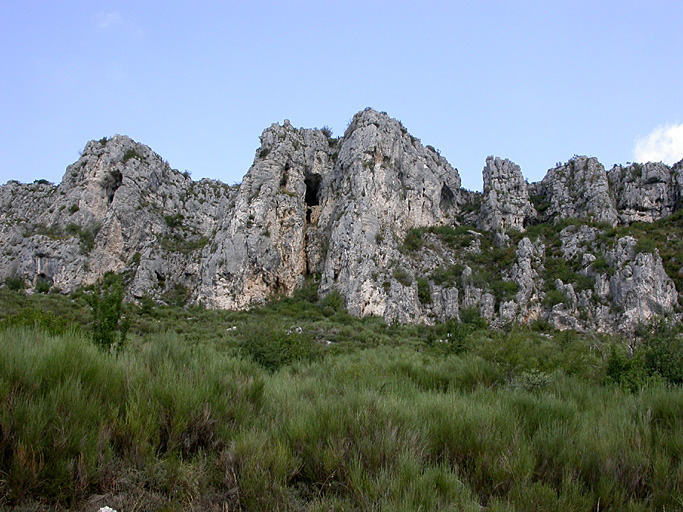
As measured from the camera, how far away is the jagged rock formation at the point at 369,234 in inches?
1262

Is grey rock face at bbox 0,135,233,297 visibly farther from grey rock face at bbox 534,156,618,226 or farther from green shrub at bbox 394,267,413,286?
grey rock face at bbox 534,156,618,226

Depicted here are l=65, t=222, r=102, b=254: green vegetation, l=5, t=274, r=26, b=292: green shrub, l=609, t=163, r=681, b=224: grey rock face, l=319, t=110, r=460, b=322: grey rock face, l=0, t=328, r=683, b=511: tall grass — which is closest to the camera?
l=0, t=328, r=683, b=511: tall grass

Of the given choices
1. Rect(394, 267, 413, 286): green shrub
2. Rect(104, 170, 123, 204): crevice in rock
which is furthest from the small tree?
Rect(104, 170, 123, 204): crevice in rock

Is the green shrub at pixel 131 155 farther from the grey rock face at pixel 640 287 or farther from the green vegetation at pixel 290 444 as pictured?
the grey rock face at pixel 640 287

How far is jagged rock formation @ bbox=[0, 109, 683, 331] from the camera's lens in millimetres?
32062

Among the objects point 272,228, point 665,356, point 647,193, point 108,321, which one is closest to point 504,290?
point 272,228

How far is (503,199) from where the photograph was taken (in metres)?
42.9

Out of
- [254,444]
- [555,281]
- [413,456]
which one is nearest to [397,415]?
[413,456]

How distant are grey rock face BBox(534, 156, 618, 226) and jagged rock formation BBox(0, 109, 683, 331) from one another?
0.52 feet

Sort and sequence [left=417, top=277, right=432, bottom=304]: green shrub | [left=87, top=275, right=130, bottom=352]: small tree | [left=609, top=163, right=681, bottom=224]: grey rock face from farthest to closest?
[left=609, top=163, right=681, bottom=224]: grey rock face
[left=417, top=277, right=432, bottom=304]: green shrub
[left=87, top=275, right=130, bottom=352]: small tree

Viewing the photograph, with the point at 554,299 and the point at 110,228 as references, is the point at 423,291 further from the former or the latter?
the point at 110,228

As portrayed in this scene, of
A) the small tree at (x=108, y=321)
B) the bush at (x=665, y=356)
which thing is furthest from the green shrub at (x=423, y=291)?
the small tree at (x=108, y=321)

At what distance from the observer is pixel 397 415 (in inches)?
199

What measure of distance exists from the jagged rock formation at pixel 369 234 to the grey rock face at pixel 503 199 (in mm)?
152
